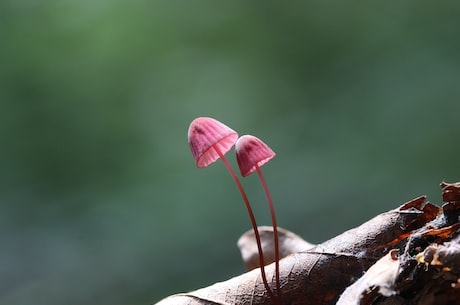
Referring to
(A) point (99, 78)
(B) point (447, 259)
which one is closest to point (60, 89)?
(A) point (99, 78)

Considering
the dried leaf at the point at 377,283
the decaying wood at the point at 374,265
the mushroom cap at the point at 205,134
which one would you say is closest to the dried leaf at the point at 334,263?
the decaying wood at the point at 374,265

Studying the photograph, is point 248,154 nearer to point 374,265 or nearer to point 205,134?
point 205,134

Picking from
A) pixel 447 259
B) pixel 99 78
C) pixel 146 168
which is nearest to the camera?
pixel 447 259

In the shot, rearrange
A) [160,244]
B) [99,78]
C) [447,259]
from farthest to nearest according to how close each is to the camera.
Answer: [99,78]
[160,244]
[447,259]

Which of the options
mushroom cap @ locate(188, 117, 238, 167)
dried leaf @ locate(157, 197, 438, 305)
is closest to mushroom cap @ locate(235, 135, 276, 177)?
mushroom cap @ locate(188, 117, 238, 167)

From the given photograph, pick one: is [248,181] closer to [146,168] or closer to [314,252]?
[146,168]
